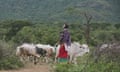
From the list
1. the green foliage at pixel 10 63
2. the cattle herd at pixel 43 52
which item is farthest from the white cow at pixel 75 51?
the green foliage at pixel 10 63

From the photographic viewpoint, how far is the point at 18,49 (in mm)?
15297

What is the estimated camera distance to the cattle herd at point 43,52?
14391 millimetres

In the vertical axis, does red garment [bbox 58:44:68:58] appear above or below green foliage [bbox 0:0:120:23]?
above

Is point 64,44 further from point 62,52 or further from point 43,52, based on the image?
point 43,52

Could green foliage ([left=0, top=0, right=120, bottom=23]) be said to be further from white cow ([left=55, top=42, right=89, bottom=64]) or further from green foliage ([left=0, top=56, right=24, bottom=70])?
green foliage ([left=0, top=56, right=24, bottom=70])

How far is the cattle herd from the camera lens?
1439 centimetres

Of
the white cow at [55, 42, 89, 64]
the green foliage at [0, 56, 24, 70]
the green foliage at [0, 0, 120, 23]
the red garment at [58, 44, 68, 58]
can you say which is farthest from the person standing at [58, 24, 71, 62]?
the green foliage at [0, 0, 120, 23]

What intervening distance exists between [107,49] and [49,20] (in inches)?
1742

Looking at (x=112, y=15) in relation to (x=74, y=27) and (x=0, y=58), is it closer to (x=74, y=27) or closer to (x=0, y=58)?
(x=74, y=27)

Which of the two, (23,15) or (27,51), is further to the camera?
(23,15)

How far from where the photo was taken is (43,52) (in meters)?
16.1

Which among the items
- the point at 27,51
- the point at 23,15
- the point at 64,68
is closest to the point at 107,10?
the point at 23,15

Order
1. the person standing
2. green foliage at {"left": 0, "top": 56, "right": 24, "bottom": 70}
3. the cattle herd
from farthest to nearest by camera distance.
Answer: the cattle herd
the person standing
green foliage at {"left": 0, "top": 56, "right": 24, "bottom": 70}

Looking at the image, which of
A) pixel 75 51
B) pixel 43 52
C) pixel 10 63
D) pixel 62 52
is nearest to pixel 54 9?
pixel 43 52
